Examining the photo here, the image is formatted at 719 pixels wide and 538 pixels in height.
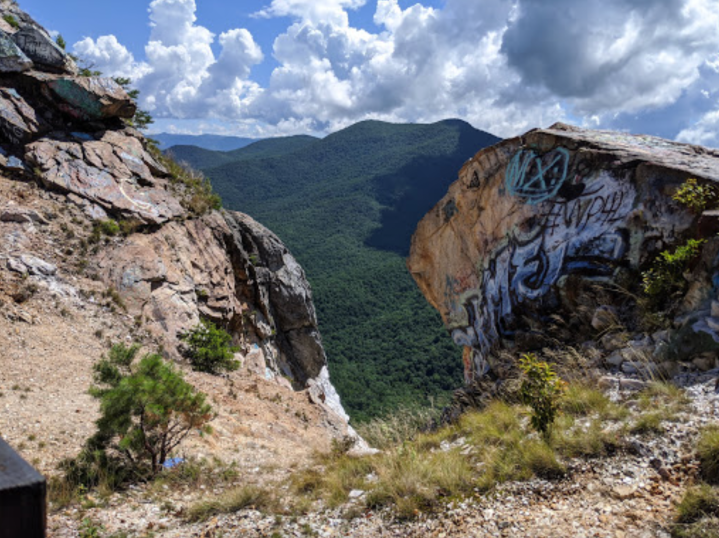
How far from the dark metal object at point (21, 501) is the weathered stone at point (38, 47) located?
15.9m

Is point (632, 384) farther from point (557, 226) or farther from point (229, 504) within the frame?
point (229, 504)

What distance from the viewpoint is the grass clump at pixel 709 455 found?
2982 mm

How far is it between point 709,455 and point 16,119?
1494cm

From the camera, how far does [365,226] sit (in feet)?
241

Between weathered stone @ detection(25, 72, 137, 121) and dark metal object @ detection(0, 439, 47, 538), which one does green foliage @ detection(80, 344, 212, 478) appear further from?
weathered stone @ detection(25, 72, 137, 121)

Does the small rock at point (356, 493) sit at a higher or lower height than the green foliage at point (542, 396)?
lower

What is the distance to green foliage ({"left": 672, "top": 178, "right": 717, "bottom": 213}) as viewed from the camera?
5.42 metres

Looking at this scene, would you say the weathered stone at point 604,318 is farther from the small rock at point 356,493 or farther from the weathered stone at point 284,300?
the weathered stone at point 284,300

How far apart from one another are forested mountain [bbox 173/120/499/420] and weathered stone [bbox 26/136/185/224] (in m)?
8.19

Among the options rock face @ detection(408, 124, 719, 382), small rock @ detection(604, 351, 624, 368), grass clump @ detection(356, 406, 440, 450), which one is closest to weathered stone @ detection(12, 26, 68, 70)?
rock face @ detection(408, 124, 719, 382)

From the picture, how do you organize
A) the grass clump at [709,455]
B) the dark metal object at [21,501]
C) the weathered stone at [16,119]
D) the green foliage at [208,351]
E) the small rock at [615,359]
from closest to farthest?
the dark metal object at [21,501] → the grass clump at [709,455] → the small rock at [615,359] → the green foliage at [208,351] → the weathered stone at [16,119]

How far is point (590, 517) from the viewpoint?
291 cm

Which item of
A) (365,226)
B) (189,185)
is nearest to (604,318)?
(189,185)

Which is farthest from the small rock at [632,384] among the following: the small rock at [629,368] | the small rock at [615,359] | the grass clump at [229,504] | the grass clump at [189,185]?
the grass clump at [189,185]
